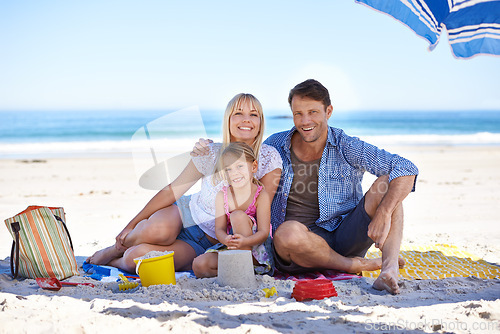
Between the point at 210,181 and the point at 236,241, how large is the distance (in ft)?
2.17

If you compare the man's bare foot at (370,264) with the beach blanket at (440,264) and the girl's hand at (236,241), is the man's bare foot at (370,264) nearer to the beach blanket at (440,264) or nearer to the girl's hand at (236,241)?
the beach blanket at (440,264)

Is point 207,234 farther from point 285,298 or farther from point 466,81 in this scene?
point 466,81

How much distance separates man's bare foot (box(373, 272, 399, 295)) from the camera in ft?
9.53

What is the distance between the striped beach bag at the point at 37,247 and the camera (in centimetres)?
320

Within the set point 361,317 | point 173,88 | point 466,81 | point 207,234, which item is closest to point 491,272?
point 361,317

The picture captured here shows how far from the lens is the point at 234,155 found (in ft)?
11.1

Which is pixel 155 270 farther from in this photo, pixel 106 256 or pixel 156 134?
pixel 156 134

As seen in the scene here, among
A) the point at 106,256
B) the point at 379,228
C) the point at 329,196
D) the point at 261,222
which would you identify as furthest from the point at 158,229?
the point at 379,228

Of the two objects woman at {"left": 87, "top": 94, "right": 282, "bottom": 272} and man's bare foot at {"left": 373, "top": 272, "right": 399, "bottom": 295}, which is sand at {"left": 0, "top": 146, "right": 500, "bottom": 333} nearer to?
man's bare foot at {"left": 373, "top": 272, "right": 399, "bottom": 295}

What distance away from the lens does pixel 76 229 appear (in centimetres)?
534

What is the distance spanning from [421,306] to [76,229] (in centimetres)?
408

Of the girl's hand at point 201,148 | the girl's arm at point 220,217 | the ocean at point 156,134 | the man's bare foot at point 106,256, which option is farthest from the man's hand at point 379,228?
the man's bare foot at point 106,256

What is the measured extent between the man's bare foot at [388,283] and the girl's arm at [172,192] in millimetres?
1597

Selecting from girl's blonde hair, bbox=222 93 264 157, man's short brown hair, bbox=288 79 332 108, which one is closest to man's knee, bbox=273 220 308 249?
girl's blonde hair, bbox=222 93 264 157
